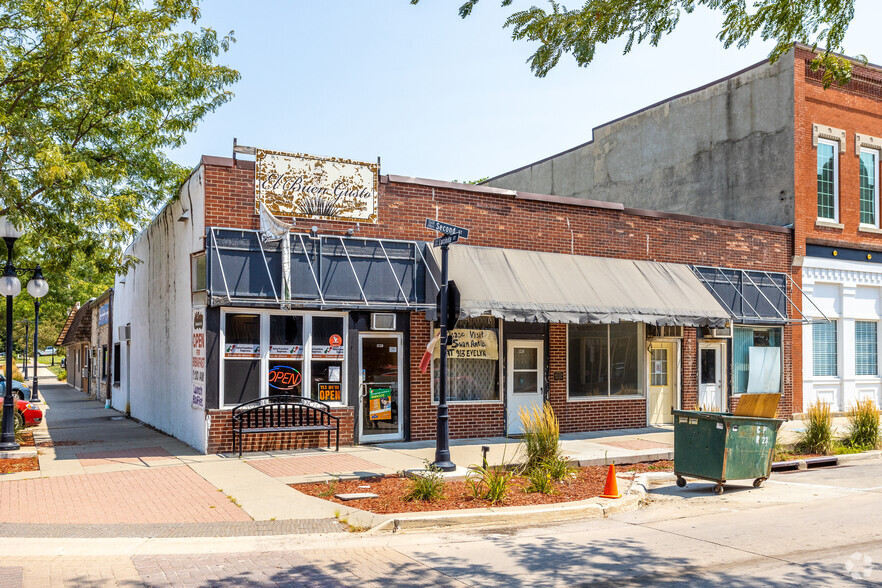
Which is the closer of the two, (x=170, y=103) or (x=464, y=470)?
(x=464, y=470)

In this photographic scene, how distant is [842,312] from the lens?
69.4 feet

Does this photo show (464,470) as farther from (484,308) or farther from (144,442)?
(144,442)

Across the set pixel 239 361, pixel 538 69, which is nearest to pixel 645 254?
pixel 239 361

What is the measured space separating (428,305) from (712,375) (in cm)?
856

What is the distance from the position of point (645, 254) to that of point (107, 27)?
1246 cm

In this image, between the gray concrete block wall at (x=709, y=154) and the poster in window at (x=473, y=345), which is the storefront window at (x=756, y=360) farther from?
the poster in window at (x=473, y=345)

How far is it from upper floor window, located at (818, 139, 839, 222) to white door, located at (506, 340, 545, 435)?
32.7ft

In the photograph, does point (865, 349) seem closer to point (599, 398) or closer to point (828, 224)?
point (828, 224)

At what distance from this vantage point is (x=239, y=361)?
13617mm

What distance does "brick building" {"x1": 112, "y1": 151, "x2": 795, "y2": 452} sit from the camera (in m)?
13.6

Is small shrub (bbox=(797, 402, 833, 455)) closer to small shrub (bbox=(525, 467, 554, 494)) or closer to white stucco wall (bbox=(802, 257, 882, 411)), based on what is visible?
white stucco wall (bbox=(802, 257, 882, 411))

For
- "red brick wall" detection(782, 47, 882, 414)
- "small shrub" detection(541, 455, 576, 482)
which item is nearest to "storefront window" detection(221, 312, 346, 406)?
"small shrub" detection(541, 455, 576, 482)

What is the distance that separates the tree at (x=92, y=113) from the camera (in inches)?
540

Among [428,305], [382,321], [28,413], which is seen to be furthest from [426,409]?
[28,413]
